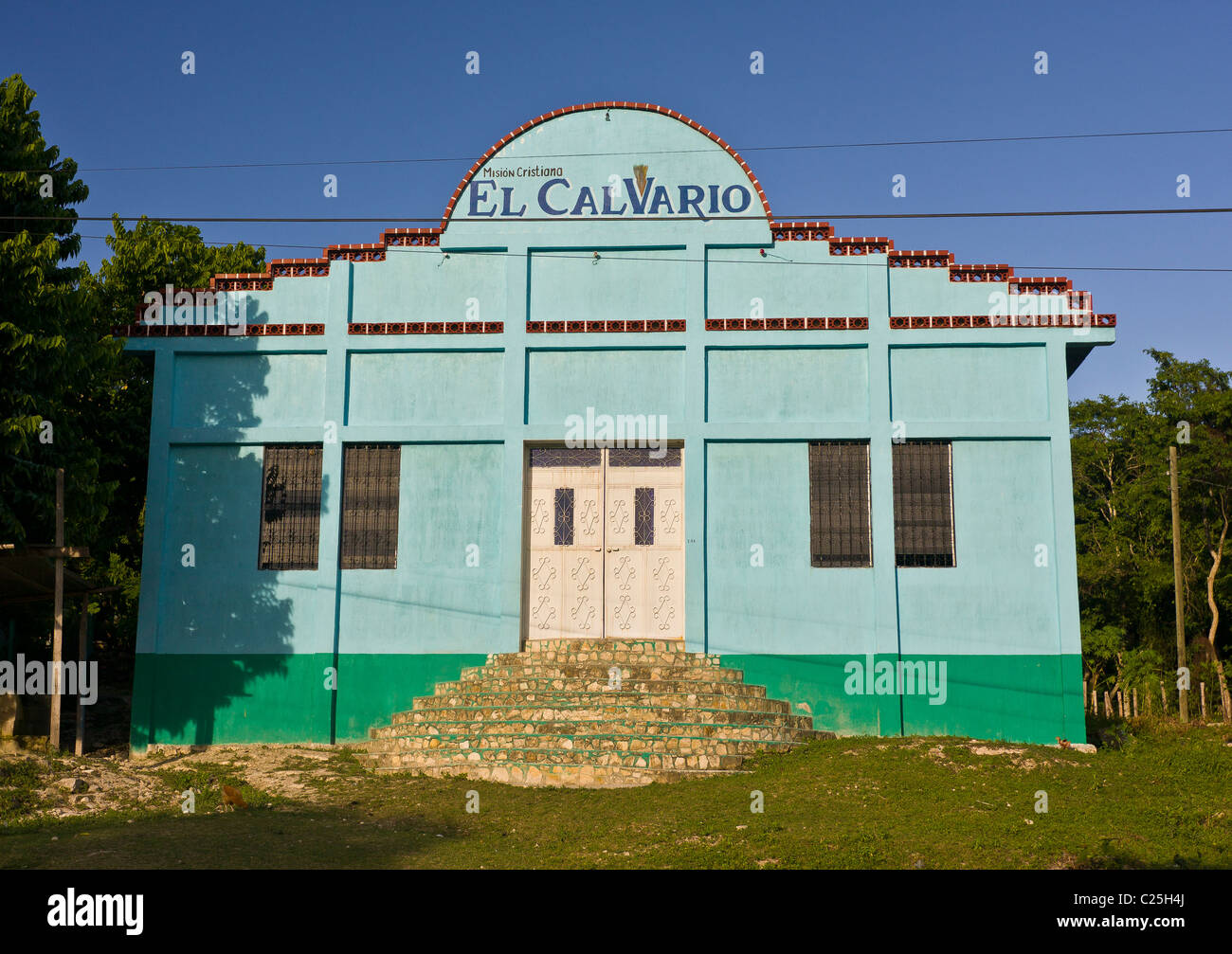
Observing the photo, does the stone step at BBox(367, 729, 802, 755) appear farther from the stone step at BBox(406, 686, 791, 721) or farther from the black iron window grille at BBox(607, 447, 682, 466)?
the black iron window grille at BBox(607, 447, 682, 466)

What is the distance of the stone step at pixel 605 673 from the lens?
55.4 feet

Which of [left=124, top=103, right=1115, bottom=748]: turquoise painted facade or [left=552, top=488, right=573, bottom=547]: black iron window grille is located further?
[left=552, top=488, right=573, bottom=547]: black iron window grille

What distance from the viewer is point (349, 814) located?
528 inches

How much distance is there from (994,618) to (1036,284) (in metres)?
5.18

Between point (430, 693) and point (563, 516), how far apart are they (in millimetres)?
3398

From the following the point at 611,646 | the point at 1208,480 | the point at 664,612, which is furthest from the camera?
the point at 1208,480

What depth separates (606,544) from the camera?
18.1m

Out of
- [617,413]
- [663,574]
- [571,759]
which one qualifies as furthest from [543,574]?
[571,759]

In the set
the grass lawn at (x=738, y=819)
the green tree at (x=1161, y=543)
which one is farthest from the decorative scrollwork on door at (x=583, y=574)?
the green tree at (x=1161, y=543)

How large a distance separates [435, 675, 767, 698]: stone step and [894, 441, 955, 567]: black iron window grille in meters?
3.24

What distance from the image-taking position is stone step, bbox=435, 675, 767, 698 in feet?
54.5

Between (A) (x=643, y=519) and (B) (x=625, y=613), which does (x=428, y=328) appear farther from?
(B) (x=625, y=613)

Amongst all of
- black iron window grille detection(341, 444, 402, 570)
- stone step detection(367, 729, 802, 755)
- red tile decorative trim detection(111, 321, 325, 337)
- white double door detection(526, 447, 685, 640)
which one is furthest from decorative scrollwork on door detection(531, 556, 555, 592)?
red tile decorative trim detection(111, 321, 325, 337)

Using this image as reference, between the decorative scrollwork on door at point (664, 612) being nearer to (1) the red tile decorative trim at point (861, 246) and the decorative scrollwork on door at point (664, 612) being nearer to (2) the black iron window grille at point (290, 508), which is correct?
(2) the black iron window grille at point (290, 508)
